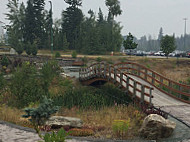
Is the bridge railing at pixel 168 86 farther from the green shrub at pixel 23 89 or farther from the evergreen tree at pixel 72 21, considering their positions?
the evergreen tree at pixel 72 21

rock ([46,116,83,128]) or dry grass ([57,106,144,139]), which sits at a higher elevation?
rock ([46,116,83,128])

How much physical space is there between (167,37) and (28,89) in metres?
29.3

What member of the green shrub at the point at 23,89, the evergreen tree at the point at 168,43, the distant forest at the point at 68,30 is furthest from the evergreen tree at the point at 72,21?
the green shrub at the point at 23,89

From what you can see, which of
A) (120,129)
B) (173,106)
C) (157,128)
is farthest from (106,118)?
(173,106)

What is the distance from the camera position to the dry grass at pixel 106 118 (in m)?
9.73

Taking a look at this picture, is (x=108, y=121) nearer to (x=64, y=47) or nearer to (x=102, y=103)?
(x=102, y=103)

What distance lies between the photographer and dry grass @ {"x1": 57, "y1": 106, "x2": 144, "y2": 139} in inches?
383

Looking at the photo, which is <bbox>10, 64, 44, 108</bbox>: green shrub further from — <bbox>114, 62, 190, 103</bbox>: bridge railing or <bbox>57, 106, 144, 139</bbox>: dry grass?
<bbox>114, 62, 190, 103</bbox>: bridge railing

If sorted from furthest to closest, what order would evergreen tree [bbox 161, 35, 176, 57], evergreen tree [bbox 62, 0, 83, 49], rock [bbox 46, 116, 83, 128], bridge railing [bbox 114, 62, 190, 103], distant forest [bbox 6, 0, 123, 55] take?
evergreen tree [bbox 62, 0, 83, 49], distant forest [bbox 6, 0, 123, 55], evergreen tree [bbox 161, 35, 176, 57], bridge railing [bbox 114, 62, 190, 103], rock [bbox 46, 116, 83, 128]

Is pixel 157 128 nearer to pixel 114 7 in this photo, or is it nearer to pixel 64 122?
pixel 64 122

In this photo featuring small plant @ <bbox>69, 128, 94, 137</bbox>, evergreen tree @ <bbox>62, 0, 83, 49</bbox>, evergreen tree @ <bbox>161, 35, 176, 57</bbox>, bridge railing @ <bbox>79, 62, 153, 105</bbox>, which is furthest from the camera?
evergreen tree @ <bbox>62, 0, 83, 49</bbox>

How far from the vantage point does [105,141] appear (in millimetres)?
8328

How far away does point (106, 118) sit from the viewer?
11.5 m

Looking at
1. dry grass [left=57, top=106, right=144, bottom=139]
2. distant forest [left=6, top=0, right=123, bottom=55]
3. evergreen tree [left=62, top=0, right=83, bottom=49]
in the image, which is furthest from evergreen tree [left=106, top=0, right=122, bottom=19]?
dry grass [left=57, top=106, right=144, bottom=139]
